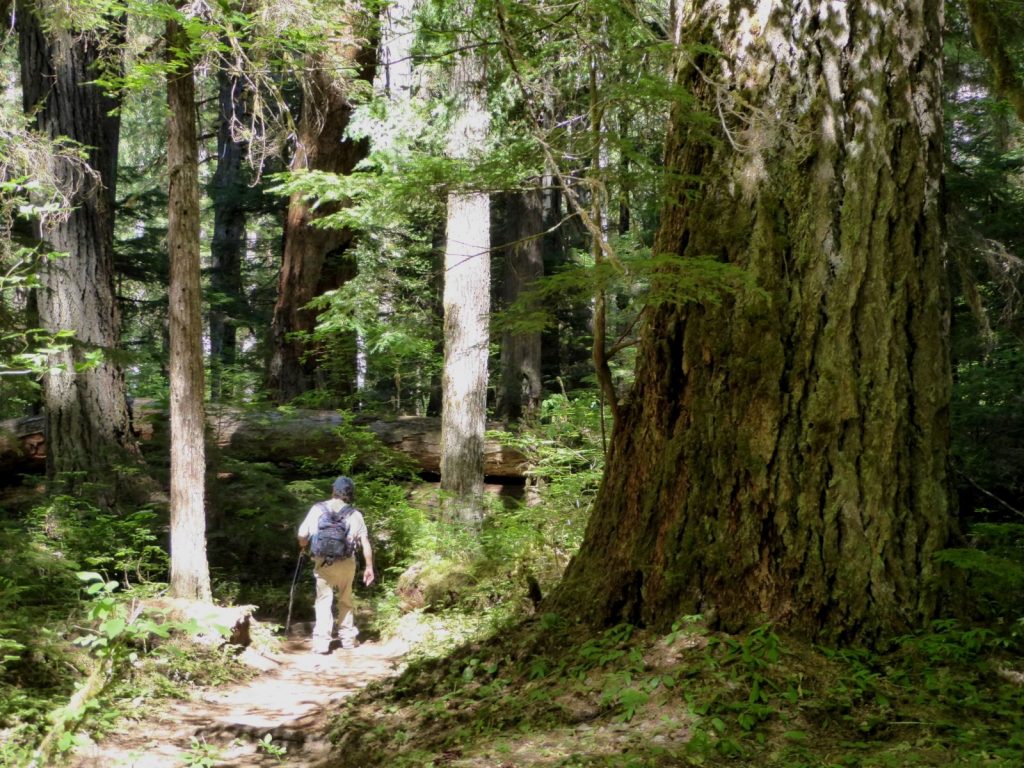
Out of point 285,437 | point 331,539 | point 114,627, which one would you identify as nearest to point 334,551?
point 331,539

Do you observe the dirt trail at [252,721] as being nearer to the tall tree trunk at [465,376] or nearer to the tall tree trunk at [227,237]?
the tall tree trunk at [465,376]

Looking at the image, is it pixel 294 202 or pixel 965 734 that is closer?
pixel 965 734

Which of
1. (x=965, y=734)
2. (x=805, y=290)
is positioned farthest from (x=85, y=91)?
(x=965, y=734)

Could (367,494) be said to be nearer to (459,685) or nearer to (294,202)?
(294,202)

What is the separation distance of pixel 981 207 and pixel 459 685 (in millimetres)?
9260

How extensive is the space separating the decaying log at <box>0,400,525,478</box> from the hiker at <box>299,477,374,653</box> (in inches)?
133

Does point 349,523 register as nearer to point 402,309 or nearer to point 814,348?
point 402,309

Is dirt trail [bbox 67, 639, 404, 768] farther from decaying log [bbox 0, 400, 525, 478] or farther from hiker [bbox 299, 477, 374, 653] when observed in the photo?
decaying log [bbox 0, 400, 525, 478]

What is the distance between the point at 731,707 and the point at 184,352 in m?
6.09

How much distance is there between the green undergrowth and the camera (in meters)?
3.42

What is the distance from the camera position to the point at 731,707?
12.3 ft

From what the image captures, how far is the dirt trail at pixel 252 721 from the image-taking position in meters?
5.18

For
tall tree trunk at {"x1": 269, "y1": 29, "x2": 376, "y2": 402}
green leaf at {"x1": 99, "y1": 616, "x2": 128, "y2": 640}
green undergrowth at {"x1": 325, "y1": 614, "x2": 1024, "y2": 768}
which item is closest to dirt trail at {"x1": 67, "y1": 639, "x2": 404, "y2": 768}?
green undergrowth at {"x1": 325, "y1": 614, "x2": 1024, "y2": 768}

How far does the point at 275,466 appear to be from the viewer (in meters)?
12.5
